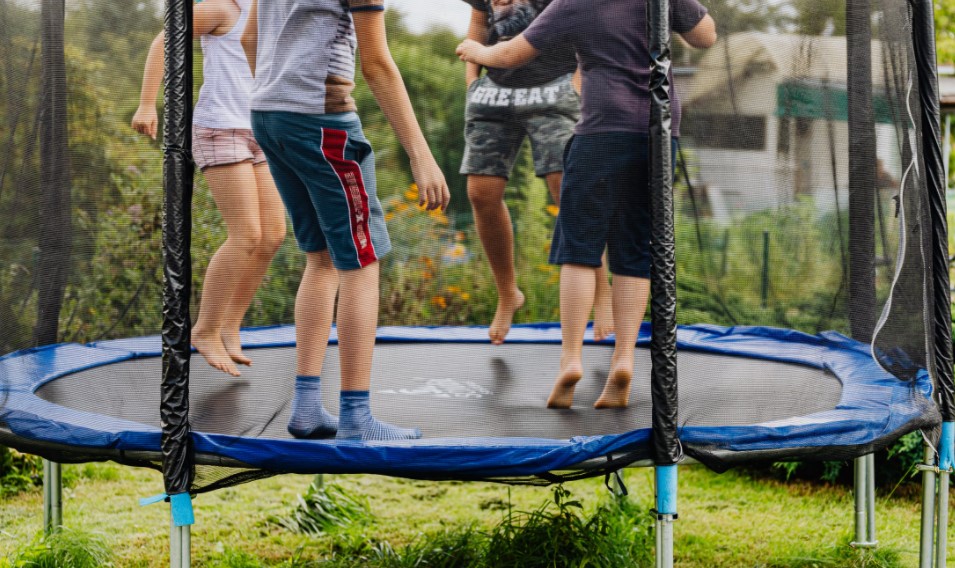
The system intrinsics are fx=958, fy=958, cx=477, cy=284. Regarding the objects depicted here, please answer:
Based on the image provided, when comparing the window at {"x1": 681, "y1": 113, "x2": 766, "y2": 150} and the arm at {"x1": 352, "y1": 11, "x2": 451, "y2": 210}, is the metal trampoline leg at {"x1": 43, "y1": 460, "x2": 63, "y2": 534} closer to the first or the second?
the arm at {"x1": 352, "y1": 11, "x2": 451, "y2": 210}

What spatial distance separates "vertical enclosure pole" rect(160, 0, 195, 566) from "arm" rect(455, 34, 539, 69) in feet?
2.22

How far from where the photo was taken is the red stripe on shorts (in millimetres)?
1974

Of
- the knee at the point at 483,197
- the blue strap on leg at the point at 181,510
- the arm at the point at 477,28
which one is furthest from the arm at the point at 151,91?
the knee at the point at 483,197

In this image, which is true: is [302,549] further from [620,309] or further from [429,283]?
[620,309]

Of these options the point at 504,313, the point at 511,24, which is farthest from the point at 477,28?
the point at 504,313

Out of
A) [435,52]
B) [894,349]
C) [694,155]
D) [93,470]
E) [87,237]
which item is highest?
[435,52]

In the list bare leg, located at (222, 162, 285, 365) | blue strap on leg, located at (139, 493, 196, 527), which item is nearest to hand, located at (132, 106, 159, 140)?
bare leg, located at (222, 162, 285, 365)

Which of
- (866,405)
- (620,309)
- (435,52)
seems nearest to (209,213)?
(435,52)

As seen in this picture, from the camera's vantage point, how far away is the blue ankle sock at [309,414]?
2.02 m

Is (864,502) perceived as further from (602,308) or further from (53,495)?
(53,495)

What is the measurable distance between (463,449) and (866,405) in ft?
3.07

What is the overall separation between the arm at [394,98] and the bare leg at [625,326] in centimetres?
45

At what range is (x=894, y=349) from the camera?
223 cm

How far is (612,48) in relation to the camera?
207 cm
